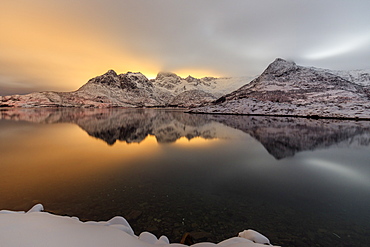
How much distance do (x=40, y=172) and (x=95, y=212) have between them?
6.28 metres

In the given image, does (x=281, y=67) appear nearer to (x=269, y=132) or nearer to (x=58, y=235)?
(x=269, y=132)

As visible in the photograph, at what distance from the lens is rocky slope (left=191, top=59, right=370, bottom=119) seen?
55.8m

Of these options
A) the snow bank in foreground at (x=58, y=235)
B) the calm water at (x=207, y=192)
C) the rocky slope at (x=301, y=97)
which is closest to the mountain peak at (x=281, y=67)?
the rocky slope at (x=301, y=97)

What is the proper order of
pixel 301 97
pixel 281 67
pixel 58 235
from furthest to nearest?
1. pixel 281 67
2. pixel 301 97
3. pixel 58 235

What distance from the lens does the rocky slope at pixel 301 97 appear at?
55.8m

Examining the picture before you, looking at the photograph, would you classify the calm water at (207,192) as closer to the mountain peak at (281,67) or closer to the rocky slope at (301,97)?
the rocky slope at (301,97)

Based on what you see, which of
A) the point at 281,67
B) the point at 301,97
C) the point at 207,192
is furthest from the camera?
the point at 281,67

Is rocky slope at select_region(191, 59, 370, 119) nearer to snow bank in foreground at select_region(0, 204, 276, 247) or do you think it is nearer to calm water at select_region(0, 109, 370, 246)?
calm water at select_region(0, 109, 370, 246)

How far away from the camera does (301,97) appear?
7612cm

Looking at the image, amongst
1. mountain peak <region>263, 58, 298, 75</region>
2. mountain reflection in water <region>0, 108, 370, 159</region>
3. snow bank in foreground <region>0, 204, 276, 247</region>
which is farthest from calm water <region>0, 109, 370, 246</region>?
mountain peak <region>263, 58, 298, 75</region>

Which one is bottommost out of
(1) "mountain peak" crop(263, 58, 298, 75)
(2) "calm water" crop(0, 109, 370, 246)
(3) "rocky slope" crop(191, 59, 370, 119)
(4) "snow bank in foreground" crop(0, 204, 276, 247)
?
(2) "calm water" crop(0, 109, 370, 246)

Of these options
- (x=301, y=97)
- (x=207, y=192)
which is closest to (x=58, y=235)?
(x=207, y=192)

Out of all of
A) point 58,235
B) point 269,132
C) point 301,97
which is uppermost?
point 301,97

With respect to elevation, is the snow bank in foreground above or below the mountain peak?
Result: below
